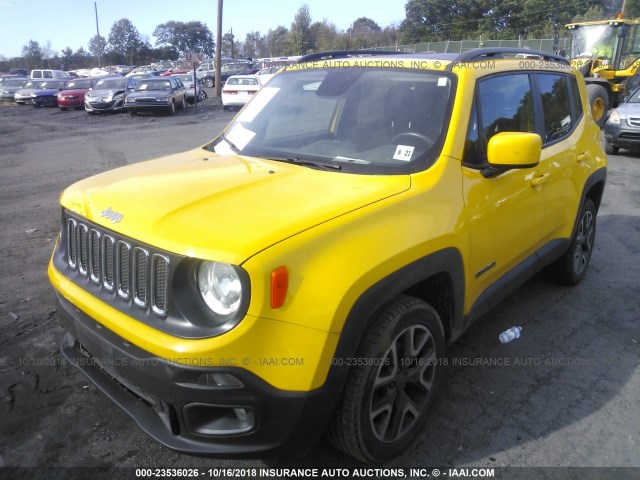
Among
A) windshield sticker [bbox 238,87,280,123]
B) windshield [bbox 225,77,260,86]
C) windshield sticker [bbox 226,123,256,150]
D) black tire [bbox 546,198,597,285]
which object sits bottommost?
black tire [bbox 546,198,597,285]

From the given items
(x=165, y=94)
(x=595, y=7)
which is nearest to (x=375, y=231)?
(x=165, y=94)

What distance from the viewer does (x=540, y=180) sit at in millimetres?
3441

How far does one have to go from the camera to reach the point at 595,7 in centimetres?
5525

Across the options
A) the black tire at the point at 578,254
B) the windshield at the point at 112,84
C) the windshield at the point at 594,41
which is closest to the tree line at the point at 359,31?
the windshield at the point at 594,41

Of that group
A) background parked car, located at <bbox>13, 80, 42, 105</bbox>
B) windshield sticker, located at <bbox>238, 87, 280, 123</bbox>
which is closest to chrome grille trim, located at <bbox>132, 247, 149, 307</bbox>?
windshield sticker, located at <bbox>238, 87, 280, 123</bbox>

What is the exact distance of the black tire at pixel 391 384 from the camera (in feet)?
→ 7.47

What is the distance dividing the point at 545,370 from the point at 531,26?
6426cm

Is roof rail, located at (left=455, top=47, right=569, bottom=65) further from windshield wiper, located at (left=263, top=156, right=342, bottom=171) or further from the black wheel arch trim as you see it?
the black wheel arch trim

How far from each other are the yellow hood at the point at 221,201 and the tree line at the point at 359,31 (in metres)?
46.2

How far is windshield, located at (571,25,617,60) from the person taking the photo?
1565cm

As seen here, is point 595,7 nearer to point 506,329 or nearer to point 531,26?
point 531,26

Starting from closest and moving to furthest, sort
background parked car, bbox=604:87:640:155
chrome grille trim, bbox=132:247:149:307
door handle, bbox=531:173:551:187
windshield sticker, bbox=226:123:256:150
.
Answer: chrome grille trim, bbox=132:247:149:307 → door handle, bbox=531:173:551:187 → windshield sticker, bbox=226:123:256:150 → background parked car, bbox=604:87:640:155

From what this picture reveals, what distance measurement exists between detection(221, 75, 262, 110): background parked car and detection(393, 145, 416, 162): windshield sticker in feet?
61.3

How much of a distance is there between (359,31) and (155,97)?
76.3m
